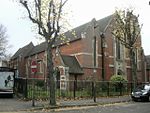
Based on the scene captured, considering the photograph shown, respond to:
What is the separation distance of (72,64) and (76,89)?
16.5m

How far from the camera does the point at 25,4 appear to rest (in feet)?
84.4

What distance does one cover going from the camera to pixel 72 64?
50.1 m

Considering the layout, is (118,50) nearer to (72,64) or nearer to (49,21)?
(72,64)

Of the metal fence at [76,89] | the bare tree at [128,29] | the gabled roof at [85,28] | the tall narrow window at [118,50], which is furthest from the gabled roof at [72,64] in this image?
the metal fence at [76,89]

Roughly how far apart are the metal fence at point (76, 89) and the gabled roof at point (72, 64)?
11.1 meters

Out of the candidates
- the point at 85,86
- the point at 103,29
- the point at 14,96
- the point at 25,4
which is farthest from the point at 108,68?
the point at 25,4

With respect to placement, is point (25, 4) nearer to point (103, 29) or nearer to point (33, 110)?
point (33, 110)

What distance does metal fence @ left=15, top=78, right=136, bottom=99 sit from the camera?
29984mm

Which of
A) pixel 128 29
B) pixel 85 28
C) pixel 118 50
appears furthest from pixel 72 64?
pixel 128 29

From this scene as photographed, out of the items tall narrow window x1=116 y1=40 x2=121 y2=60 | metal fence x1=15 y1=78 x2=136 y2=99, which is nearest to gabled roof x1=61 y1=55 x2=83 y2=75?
tall narrow window x1=116 y1=40 x2=121 y2=60

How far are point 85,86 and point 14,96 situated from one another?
7676mm

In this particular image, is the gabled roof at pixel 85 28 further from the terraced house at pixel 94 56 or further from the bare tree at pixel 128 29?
the bare tree at pixel 128 29

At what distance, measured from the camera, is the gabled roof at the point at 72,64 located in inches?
1929

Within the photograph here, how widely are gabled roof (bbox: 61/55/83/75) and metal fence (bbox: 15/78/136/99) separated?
1109 centimetres
